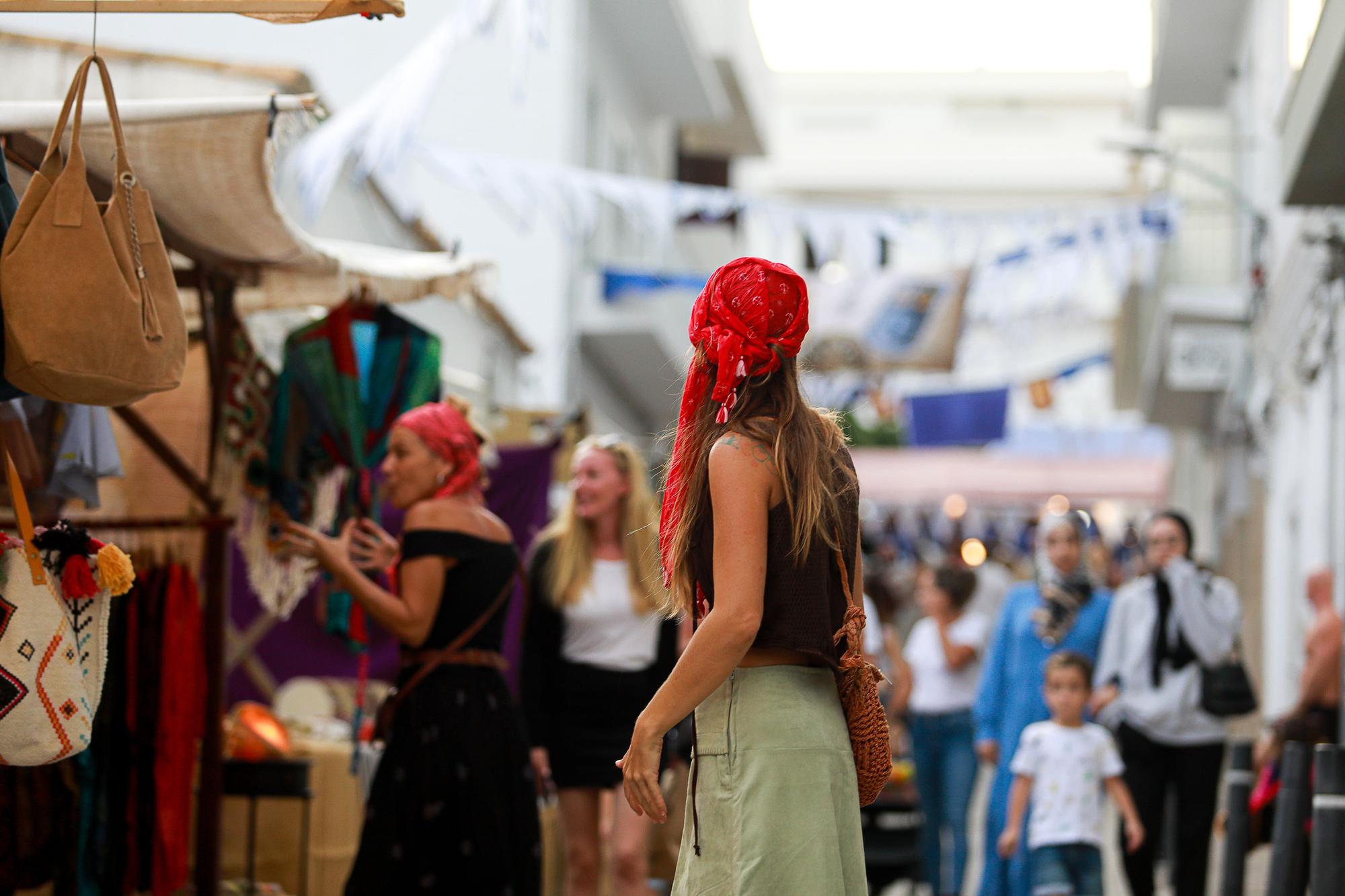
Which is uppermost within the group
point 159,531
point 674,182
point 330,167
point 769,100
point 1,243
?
point 769,100

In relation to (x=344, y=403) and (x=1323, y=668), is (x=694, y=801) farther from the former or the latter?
(x=1323, y=668)

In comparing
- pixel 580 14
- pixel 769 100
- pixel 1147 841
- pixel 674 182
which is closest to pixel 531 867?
pixel 1147 841

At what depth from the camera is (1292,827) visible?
21.2 feet

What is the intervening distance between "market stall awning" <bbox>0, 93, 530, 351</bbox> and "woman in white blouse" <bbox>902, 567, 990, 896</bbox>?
13.2ft

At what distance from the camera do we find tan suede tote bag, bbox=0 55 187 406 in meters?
3.90

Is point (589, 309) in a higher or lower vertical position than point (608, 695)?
higher

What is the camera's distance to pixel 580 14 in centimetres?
1669

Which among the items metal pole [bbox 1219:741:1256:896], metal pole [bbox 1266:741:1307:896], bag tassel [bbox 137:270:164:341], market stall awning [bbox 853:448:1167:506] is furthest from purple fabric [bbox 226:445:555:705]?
market stall awning [bbox 853:448:1167:506]

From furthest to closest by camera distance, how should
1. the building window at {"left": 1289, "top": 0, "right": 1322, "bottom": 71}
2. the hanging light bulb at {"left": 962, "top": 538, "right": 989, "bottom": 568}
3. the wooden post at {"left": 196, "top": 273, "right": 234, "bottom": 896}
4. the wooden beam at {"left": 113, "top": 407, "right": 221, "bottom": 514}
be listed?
the hanging light bulb at {"left": 962, "top": 538, "right": 989, "bottom": 568}
the building window at {"left": 1289, "top": 0, "right": 1322, "bottom": 71}
the wooden post at {"left": 196, "top": 273, "right": 234, "bottom": 896}
the wooden beam at {"left": 113, "top": 407, "right": 221, "bottom": 514}

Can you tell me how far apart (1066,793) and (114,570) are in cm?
457

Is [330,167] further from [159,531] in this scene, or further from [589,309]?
[589,309]

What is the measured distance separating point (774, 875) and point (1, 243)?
2281mm

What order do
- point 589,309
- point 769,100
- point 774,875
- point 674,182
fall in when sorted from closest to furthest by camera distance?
point 774,875, point 589,309, point 674,182, point 769,100

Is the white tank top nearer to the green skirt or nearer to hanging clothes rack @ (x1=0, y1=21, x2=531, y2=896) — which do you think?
hanging clothes rack @ (x1=0, y1=21, x2=531, y2=896)
